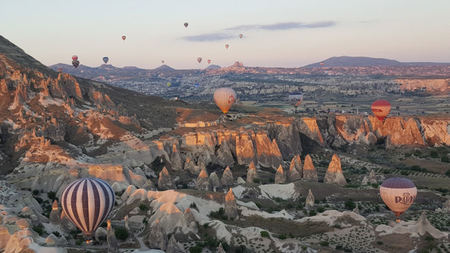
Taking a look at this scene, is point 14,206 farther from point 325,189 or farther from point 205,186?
point 325,189

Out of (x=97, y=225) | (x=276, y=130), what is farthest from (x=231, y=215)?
(x=276, y=130)

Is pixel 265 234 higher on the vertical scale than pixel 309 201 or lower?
higher

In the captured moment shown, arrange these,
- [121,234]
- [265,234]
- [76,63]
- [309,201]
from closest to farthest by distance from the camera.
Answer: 1. [265,234]
2. [121,234]
3. [309,201]
4. [76,63]

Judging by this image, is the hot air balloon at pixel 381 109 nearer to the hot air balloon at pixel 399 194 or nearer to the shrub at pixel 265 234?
the hot air balloon at pixel 399 194

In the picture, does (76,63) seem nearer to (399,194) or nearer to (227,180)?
(227,180)

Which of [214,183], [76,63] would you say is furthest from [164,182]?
[76,63]

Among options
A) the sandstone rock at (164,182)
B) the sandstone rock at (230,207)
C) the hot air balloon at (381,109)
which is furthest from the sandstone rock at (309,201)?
the hot air balloon at (381,109)
